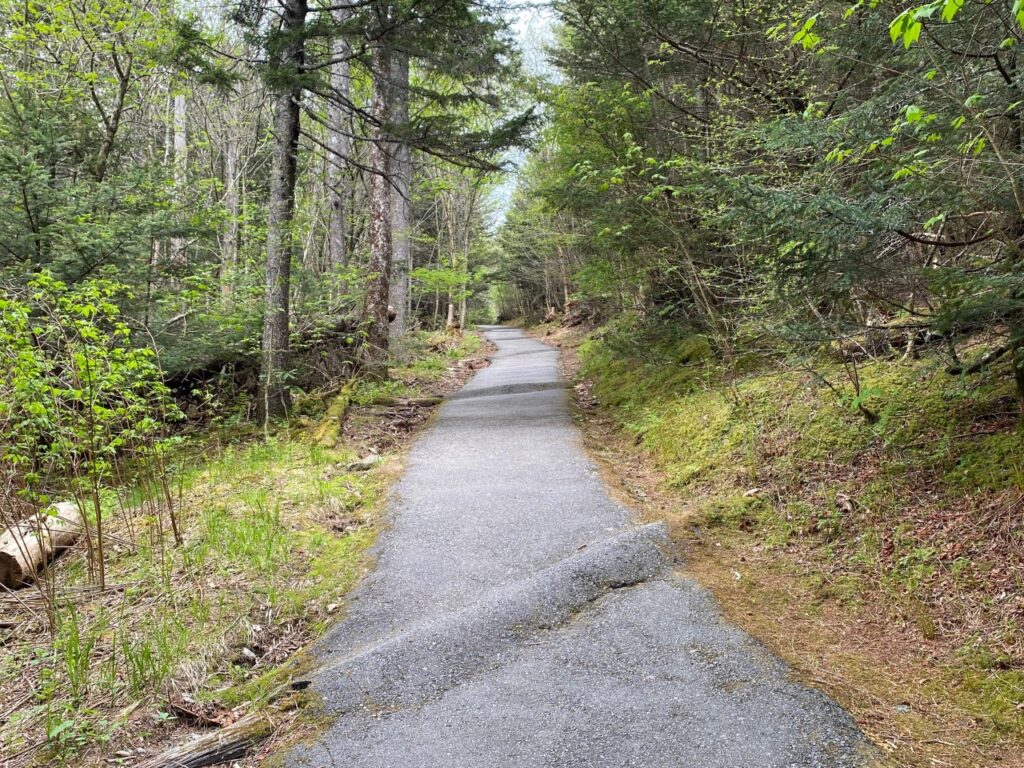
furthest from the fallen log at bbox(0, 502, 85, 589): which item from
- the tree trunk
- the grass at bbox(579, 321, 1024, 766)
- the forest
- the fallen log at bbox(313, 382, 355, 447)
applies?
the tree trunk

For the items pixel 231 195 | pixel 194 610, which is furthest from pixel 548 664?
pixel 231 195

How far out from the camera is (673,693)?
2734mm

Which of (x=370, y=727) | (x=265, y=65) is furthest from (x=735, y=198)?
(x=265, y=65)

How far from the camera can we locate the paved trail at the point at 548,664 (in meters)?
2.43

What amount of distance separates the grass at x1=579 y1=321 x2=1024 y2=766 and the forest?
0.02 metres

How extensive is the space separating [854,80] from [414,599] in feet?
22.1

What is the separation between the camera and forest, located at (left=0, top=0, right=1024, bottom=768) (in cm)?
300

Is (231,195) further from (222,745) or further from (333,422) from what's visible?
(222,745)

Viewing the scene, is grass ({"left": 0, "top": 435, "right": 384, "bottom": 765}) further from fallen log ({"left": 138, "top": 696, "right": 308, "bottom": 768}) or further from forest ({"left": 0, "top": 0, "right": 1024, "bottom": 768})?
fallen log ({"left": 138, "top": 696, "right": 308, "bottom": 768})

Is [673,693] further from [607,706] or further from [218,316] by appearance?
[218,316]

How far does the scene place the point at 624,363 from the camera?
10.5 metres

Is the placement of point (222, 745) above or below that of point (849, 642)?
below

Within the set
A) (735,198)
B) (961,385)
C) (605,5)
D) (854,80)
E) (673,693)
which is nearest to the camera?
(673,693)

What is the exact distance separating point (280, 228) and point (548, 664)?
264 inches
